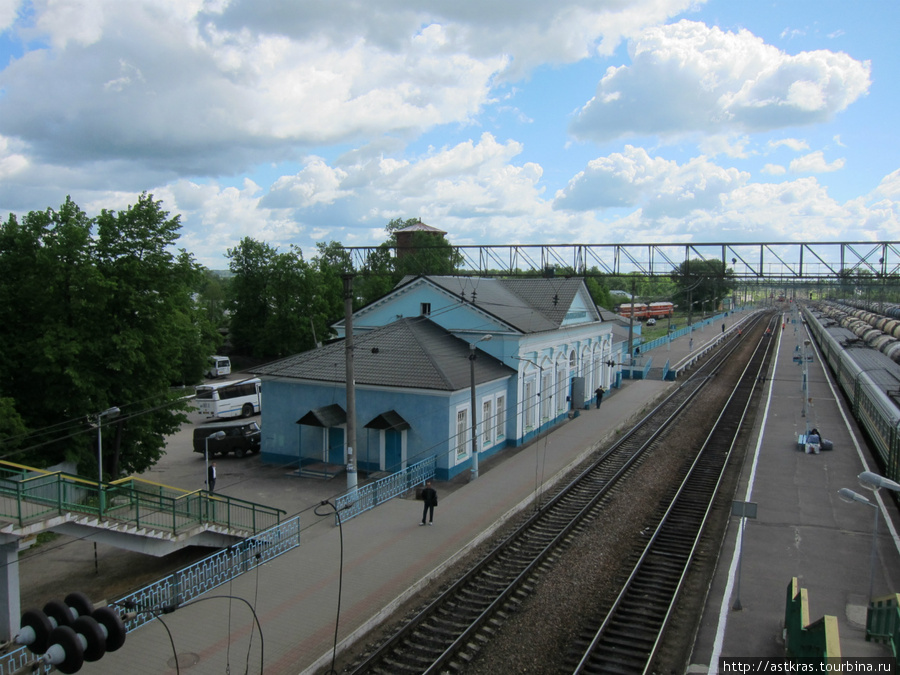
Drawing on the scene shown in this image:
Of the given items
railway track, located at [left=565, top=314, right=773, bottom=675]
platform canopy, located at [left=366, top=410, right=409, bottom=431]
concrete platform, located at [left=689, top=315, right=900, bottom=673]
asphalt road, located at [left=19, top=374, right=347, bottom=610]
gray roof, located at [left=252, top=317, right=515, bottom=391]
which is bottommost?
asphalt road, located at [left=19, top=374, right=347, bottom=610]

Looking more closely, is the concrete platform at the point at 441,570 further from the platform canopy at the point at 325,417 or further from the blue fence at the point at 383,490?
the platform canopy at the point at 325,417

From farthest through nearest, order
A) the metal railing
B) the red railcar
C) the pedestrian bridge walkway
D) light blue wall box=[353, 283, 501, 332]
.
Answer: the red railcar → light blue wall box=[353, 283, 501, 332] → the pedestrian bridge walkway → the metal railing

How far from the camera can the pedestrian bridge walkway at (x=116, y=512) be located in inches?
487

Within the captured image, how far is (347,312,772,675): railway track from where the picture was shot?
10844 mm

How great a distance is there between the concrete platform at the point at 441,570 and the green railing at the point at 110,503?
7.30 feet

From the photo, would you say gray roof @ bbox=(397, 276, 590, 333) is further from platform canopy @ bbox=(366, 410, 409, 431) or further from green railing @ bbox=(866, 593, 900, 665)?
green railing @ bbox=(866, 593, 900, 665)

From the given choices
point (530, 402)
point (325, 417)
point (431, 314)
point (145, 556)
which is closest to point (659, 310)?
point (530, 402)

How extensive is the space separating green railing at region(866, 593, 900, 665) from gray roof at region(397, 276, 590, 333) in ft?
57.0

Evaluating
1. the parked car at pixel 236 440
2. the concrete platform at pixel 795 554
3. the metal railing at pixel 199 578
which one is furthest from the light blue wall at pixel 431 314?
the metal railing at pixel 199 578

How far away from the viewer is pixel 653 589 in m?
13.7

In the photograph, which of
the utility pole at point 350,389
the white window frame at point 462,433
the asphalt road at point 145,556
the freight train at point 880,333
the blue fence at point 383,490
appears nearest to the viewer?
the asphalt road at point 145,556

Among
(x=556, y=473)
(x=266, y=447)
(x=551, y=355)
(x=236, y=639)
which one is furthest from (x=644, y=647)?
(x=551, y=355)

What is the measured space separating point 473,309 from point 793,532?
15.2 metres

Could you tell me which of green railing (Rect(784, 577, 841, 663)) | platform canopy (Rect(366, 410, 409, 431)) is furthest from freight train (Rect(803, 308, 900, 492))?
platform canopy (Rect(366, 410, 409, 431))
